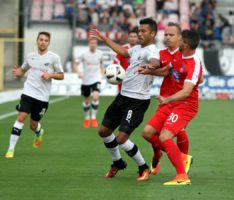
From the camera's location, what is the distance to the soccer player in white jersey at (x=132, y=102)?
1141 centimetres

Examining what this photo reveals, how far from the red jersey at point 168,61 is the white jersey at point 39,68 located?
3.49 m

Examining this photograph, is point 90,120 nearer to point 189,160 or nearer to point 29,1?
point 189,160

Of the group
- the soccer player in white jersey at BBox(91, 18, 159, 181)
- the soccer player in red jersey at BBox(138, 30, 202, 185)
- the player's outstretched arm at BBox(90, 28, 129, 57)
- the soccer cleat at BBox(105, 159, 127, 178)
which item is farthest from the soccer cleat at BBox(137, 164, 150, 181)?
the player's outstretched arm at BBox(90, 28, 129, 57)

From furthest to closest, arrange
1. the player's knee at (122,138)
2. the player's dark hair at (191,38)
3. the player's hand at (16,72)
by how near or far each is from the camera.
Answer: the player's hand at (16,72) < the player's knee at (122,138) < the player's dark hair at (191,38)

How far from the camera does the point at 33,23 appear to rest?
138 feet

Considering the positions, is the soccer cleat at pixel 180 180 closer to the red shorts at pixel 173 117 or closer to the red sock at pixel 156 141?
the red shorts at pixel 173 117

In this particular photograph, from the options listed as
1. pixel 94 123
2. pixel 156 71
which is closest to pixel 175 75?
pixel 156 71

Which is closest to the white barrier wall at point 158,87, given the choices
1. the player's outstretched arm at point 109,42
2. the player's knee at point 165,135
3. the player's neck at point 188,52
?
the player's outstretched arm at point 109,42

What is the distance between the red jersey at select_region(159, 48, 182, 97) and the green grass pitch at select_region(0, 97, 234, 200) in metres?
1.20

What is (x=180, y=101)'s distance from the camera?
36.9 feet

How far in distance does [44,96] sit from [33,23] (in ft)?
90.4

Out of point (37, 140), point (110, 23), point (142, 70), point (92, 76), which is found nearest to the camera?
point (142, 70)

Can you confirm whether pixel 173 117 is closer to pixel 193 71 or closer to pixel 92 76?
pixel 193 71

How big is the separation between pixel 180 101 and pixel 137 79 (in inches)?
28.6
